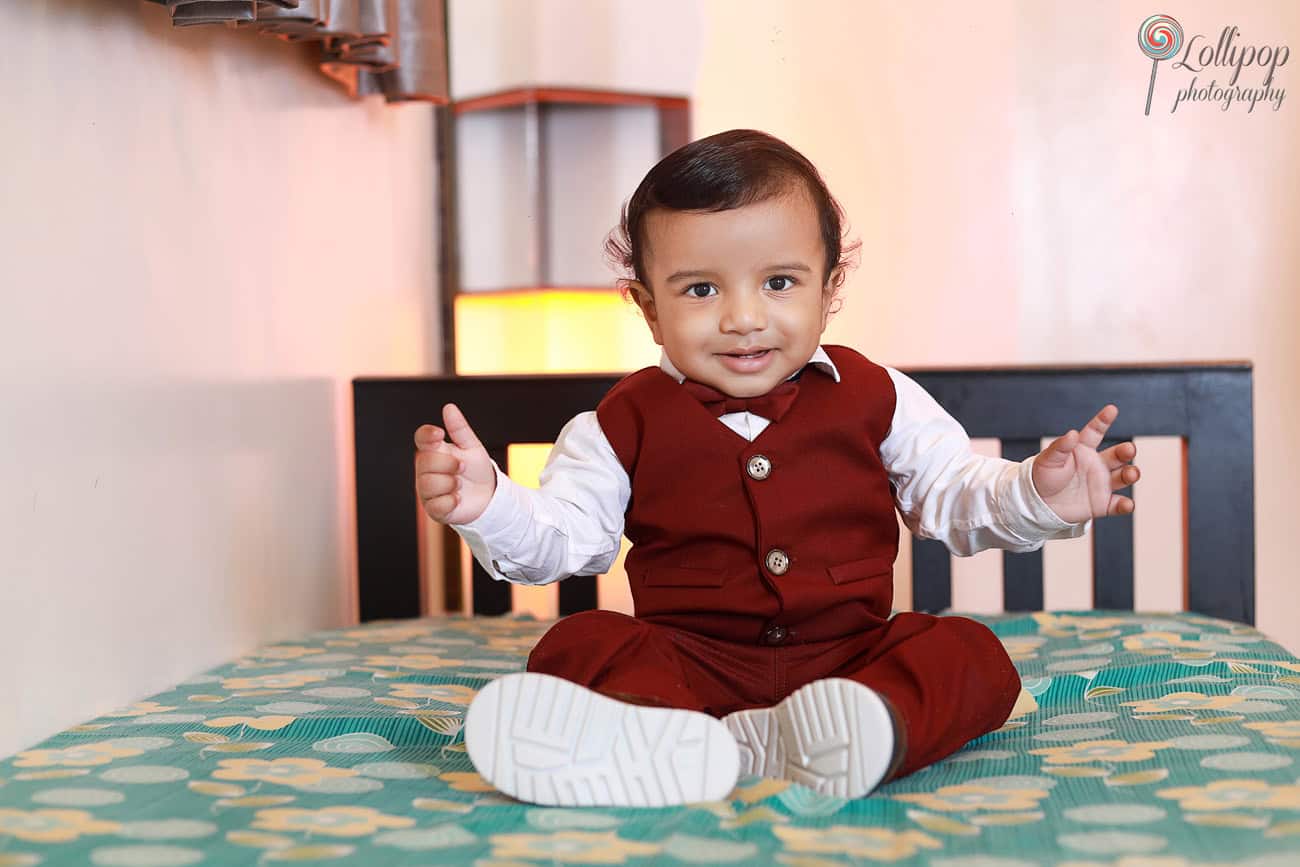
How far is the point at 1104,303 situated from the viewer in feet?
6.81

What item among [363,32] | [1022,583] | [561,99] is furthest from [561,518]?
[561,99]

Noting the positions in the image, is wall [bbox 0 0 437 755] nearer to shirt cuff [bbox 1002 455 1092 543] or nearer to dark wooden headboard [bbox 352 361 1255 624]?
dark wooden headboard [bbox 352 361 1255 624]

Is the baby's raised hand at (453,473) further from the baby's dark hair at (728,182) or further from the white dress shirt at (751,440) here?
the baby's dark hair at (728,182)

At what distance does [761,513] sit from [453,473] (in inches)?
9.7

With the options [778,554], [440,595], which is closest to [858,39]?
[440,595]

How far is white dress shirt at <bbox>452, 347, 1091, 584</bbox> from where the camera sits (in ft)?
3.45

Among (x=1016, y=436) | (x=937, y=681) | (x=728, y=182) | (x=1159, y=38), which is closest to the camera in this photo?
(x=937, y=681)

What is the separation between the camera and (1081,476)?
3.42 feet

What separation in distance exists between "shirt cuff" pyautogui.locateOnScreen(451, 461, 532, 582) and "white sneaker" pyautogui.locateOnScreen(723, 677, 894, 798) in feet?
0.86

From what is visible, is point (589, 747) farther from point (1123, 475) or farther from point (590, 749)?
point (1123, 475)

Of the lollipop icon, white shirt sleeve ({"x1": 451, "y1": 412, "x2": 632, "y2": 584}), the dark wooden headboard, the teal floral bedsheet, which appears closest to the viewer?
the teal floral bedsheet

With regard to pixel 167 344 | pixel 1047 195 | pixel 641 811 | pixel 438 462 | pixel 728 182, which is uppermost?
pixel 1047 195

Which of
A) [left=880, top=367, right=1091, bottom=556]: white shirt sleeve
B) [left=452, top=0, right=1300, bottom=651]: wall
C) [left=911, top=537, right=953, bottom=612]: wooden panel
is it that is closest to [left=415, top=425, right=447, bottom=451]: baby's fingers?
[left=880, top=367, right=1091, bottom=556]: white shirt sleeve

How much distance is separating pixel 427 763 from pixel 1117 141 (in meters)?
1.52
